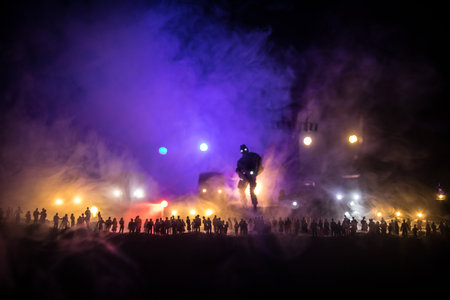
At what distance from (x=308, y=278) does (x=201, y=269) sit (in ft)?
15.1

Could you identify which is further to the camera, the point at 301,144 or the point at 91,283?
the point at 301,144

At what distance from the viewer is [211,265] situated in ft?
36.6

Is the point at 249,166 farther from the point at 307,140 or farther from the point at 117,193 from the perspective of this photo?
the point at 117,193

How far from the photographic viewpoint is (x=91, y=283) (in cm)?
953

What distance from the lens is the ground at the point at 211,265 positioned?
9.27m

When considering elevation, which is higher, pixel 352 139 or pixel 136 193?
pixel 352 139

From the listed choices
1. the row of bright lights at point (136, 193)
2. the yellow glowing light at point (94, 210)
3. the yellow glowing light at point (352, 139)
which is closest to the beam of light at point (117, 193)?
the row of bright lights at point (136, 193)

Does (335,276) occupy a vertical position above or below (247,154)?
below

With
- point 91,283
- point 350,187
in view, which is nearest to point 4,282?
point 91,283

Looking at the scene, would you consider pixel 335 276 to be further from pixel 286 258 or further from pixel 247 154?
pixel 247 154

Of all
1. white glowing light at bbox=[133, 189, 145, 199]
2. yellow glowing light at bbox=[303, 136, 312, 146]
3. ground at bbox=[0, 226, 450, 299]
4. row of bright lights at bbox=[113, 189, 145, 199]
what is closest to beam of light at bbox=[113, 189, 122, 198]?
row of bright lights at bbox=[113, 189, 145, 199]

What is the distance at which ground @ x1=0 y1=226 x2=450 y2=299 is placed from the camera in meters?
9.27

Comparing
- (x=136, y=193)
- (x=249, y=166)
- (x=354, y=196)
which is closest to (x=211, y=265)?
(x=249, y=166)

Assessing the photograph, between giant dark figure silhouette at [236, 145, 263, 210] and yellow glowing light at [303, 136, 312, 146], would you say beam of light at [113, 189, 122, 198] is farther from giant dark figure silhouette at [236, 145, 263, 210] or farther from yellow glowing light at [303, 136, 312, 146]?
yellow glowing light at [303, 136, 312, 146]
